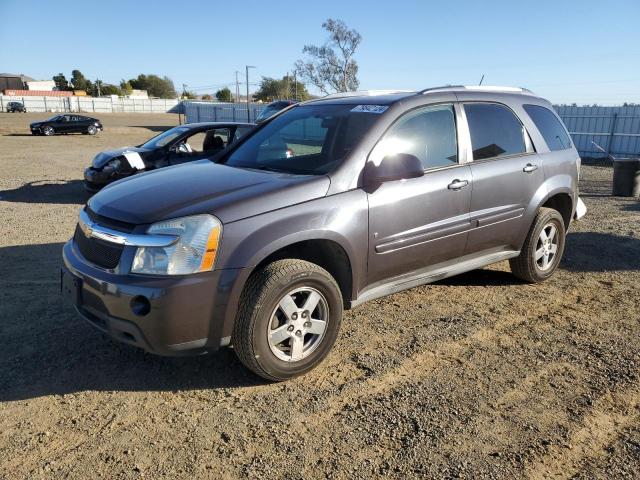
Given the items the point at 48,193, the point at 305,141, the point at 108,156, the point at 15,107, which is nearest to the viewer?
the point at 305,141

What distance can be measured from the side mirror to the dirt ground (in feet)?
4.12

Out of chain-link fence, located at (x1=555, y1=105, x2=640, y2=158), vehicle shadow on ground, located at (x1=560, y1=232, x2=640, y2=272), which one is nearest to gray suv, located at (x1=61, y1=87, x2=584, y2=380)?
vehicle shadow on ground, located at (x1=560, y1=232, x2=640, y2=272)

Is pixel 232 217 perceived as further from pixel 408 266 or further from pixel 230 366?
pixel 408 266

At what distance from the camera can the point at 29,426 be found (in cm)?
284

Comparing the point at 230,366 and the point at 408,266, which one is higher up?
the point at 408,266

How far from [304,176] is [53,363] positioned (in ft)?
7.06

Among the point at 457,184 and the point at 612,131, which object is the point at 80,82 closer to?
the point at 612,131

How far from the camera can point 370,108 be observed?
12.9 feet

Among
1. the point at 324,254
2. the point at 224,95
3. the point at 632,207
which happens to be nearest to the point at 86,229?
the point at 324,254

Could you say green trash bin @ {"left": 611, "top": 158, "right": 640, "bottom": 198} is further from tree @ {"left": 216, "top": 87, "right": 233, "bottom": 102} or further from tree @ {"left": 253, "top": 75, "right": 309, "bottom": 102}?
tree @ {"left": 216, "top": 87, "right": 233, "bottom": 102}

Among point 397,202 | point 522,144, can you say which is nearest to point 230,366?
point 397,202

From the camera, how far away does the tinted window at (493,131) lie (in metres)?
4.32

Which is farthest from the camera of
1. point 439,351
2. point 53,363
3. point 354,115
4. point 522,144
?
point 522,144

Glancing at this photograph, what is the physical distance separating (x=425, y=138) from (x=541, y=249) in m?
1.98
